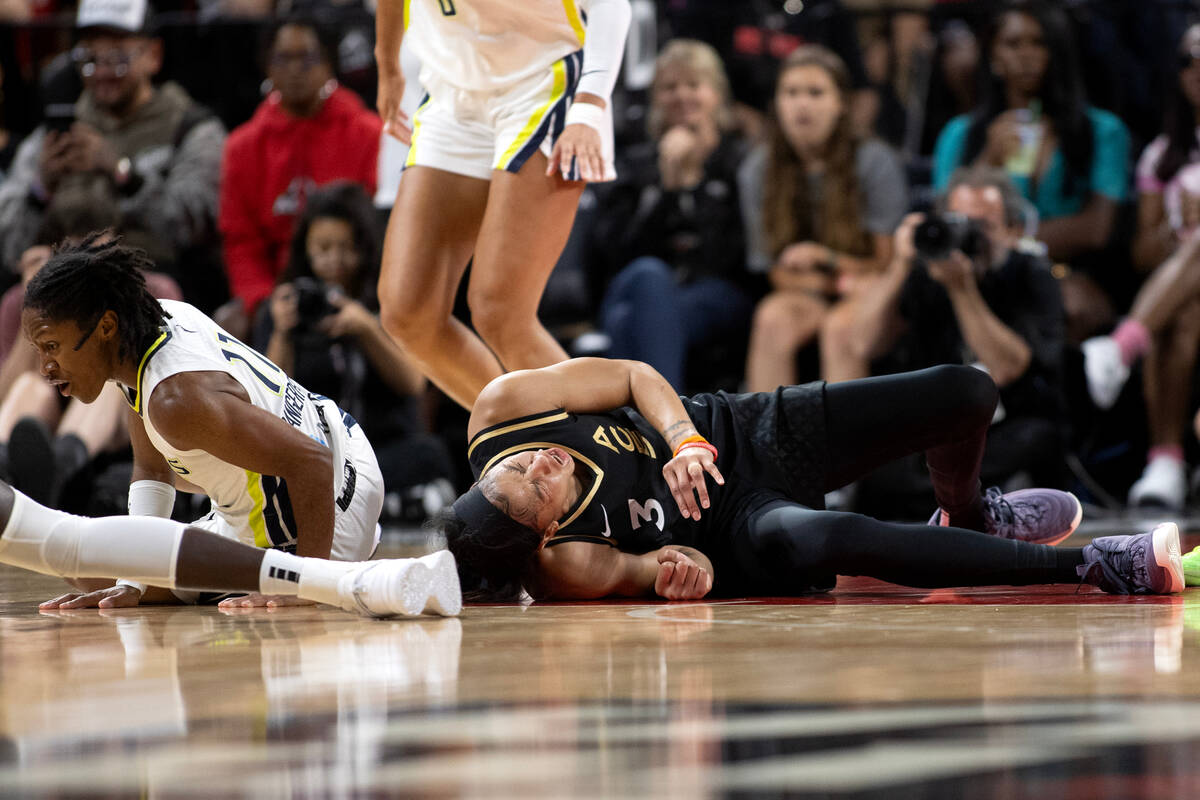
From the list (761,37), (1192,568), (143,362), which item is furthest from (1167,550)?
(761,37)

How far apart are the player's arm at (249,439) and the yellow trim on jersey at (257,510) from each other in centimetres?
13

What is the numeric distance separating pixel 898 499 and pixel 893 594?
6.16 feet

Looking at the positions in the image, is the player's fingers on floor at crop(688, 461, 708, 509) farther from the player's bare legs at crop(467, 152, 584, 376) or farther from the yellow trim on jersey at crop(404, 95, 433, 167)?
the yellow trim on jersey at crop(404, 95, 433, 167)

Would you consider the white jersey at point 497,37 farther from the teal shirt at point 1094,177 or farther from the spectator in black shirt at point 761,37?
the spectator in black shirt at point 761,37

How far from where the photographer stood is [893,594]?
2582 mm

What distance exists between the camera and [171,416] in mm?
2240

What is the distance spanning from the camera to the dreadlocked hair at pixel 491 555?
2393 mm

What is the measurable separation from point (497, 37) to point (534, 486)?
1.19 m

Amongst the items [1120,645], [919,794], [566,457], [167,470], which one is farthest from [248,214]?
[919,794]

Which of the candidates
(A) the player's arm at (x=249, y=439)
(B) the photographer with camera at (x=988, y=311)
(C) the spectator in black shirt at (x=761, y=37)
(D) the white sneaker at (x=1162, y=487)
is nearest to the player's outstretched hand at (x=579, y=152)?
(A) the player's arm at (x=249, y=439)

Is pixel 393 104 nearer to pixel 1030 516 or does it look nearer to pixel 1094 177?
pixel 1030 516

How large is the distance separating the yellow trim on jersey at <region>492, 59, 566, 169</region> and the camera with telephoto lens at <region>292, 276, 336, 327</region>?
159cm

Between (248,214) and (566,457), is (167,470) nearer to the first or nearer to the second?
(566,457)

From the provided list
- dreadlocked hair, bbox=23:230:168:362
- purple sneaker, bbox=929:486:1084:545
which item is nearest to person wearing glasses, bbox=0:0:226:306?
dreadlocked hair, bbox=23:230:168:362
